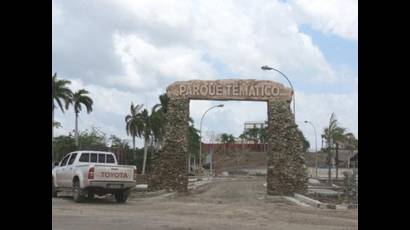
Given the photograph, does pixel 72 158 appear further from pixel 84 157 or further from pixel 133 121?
pixel 133 121

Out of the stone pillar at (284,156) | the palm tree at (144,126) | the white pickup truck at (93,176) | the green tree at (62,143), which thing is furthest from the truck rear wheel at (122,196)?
the palm tree at (144,126)

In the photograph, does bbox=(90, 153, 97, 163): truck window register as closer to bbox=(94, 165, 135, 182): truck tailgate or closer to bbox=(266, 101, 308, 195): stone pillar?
bbox=(94, 165, 135, 182): truck tailgate

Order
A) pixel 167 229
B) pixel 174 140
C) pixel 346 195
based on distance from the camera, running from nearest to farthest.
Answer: pixel 167 229 < pixel 346 195 < pixel 174 140

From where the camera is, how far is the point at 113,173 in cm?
1956

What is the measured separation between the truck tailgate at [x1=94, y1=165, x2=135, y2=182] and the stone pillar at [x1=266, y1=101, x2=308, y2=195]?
1095 cm

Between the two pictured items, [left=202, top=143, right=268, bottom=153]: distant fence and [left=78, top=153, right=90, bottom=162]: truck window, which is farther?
[left=202, top=143, right=268, bottom=153]: distant fence

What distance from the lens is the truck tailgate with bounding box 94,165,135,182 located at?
19281 millimetres

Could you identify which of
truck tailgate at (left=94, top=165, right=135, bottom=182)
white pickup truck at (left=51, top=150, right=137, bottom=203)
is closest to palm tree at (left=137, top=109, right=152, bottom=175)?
white pickup truck at (left=51, top=150, right=137, bottom=203)
